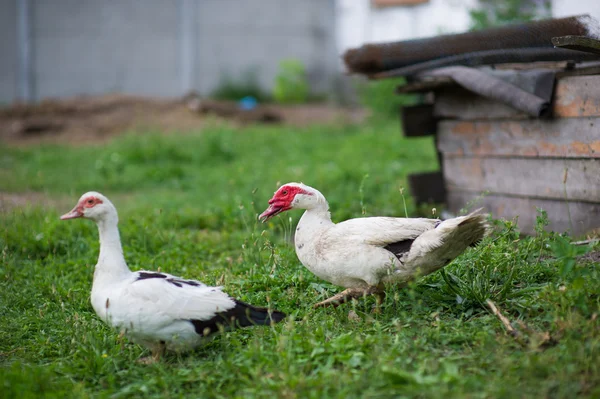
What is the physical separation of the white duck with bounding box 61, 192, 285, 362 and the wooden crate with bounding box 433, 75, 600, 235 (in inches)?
83.9

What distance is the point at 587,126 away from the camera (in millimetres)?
4875

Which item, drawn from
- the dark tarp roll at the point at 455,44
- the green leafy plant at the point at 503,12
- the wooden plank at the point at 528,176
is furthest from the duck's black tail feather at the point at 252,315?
the green leafy plant at the point at 503,12

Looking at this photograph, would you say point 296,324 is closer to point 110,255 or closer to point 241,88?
point 110,255

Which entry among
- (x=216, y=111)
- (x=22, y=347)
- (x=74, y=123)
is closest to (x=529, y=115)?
(x=22, y=347)

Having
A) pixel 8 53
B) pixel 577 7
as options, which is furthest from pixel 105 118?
pixel 577 7

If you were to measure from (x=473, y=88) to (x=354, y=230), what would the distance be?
1979 mm

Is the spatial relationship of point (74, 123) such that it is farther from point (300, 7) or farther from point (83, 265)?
point (83, 265)

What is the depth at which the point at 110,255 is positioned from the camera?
367cm

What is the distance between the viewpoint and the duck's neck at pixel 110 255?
11.9 feet

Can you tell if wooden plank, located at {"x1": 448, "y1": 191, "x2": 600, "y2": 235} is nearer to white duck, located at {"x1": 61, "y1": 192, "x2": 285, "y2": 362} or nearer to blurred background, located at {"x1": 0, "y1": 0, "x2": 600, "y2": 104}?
white duck, located at {"x1": 61, "y1": 192, "x2": 285, "y2": 362}

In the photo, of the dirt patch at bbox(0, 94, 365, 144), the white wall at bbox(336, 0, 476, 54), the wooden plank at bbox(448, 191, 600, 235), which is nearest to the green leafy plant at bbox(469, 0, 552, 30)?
the wooden plank at bbox(448, 191, 600, 235)

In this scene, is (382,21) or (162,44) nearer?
(162,44)

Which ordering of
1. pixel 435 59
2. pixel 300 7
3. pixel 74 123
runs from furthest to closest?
1. pixel 300 7
2. pixel 74 123
3. pixel 435 59

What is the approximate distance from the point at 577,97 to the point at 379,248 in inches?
85.4
